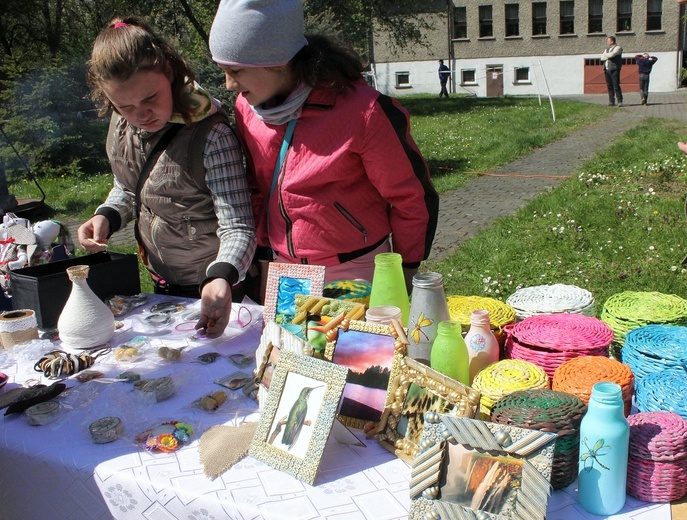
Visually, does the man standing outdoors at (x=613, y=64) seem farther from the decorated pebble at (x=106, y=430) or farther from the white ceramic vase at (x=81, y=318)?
the decorated pebble at (x=106, y=430)

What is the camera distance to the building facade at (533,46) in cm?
2673

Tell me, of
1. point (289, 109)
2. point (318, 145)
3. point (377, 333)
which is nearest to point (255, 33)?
point (289, 109)

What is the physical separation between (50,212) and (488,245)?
5.60 metres

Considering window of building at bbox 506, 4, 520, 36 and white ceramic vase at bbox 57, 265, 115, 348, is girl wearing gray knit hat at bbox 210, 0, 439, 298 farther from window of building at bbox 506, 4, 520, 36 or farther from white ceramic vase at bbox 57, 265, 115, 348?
window of building at bbox 506, 4, 520, 36

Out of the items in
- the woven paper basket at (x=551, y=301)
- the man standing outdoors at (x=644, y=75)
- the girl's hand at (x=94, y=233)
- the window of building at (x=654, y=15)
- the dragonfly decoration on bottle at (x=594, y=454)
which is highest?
the window of building at (x=654, y=15)

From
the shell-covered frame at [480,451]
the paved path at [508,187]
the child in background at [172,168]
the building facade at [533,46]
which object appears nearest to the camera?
the shell-covered frame at [480,451]

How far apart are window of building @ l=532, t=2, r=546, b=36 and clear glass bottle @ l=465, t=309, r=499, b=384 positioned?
30.8 metres

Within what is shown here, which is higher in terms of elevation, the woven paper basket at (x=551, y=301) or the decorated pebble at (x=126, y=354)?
the woven paper basket at (x=551, y=301)

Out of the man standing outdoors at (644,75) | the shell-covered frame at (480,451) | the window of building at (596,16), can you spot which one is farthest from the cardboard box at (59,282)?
the window of building at (596,16)

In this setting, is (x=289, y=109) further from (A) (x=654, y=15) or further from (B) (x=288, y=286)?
(A) (x=654, y=15)

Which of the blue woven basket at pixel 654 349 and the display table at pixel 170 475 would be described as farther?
the blue woven basket at pixel 654 349

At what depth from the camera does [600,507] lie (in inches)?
44.9

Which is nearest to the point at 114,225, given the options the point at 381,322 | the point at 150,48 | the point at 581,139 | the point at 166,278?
the point at 166,278

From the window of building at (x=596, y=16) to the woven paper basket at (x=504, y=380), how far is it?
3042cm
